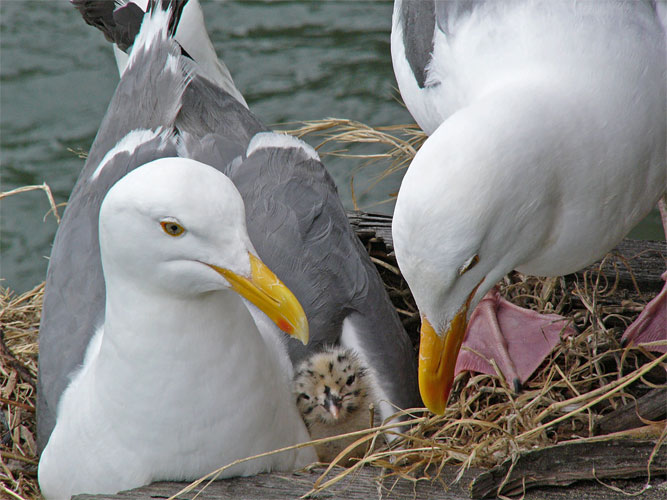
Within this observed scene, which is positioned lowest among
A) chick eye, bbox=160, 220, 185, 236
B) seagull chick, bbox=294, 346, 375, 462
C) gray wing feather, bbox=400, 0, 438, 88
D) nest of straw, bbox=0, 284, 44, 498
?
nest of straw, bbox=0, 284, 44, 498

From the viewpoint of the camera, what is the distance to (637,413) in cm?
230

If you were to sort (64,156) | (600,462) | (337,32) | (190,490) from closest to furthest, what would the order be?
(600,462)
(190,490)
(64,156)
(337,32)

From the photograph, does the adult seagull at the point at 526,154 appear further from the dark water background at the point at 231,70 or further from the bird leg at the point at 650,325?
the dark water background at the point at 231,70

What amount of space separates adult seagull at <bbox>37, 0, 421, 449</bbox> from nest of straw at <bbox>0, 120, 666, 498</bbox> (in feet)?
0.61

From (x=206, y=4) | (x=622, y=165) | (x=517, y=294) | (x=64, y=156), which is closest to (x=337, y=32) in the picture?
(x=206, y=4)

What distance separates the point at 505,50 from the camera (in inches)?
93.4

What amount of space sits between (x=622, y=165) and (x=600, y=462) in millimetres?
733

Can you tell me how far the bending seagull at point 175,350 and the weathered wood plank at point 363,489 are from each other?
0.07 m

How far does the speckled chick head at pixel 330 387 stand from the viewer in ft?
8.70

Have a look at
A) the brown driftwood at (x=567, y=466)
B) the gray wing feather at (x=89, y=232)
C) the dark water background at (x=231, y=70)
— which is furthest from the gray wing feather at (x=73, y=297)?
the dark water background at (x=231, y=70)

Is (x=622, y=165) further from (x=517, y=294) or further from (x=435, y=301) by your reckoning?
(x=517, y=294)

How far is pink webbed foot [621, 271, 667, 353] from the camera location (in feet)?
9.55

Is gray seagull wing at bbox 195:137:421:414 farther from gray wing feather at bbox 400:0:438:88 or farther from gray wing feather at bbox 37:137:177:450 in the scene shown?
gray wing feather at bbox 400:0:438:88

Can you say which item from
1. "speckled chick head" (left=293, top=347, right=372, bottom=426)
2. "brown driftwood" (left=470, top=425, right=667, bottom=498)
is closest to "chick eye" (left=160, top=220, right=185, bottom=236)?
"speckled chick head" (left=293, top=347, right=372, bottom=426)
